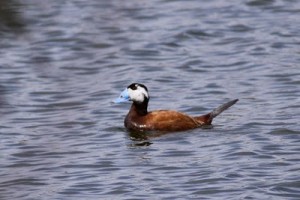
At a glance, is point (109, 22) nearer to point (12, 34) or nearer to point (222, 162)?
point (12, 34)

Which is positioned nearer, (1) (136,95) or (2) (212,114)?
(2) (212,114)

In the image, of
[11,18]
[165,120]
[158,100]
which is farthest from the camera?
[158,100]

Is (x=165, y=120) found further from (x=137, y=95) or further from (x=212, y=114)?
(x=137, y=95)

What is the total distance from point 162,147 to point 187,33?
6.37m

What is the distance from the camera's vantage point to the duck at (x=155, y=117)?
10.7m

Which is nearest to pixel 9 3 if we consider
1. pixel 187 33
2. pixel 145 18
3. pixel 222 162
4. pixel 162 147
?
pixel 222 162

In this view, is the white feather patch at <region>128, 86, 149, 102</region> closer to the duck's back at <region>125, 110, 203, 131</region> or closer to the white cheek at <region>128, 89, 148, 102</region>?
the white cheek at <region>128, 89, 148, 102</region>

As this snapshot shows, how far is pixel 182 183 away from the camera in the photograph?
8.31 metres

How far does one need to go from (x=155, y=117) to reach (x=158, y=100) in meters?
1.61

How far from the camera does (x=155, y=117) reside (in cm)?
1089

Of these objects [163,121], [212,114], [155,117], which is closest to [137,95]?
[155,117]

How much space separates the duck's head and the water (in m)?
0.31

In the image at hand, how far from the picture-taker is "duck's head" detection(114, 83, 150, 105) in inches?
445

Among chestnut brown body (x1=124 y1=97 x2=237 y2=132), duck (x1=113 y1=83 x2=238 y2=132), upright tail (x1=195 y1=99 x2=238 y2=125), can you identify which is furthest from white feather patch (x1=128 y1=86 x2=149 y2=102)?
upright tail (x1=195 y1=99 x2=238 y2=125)
